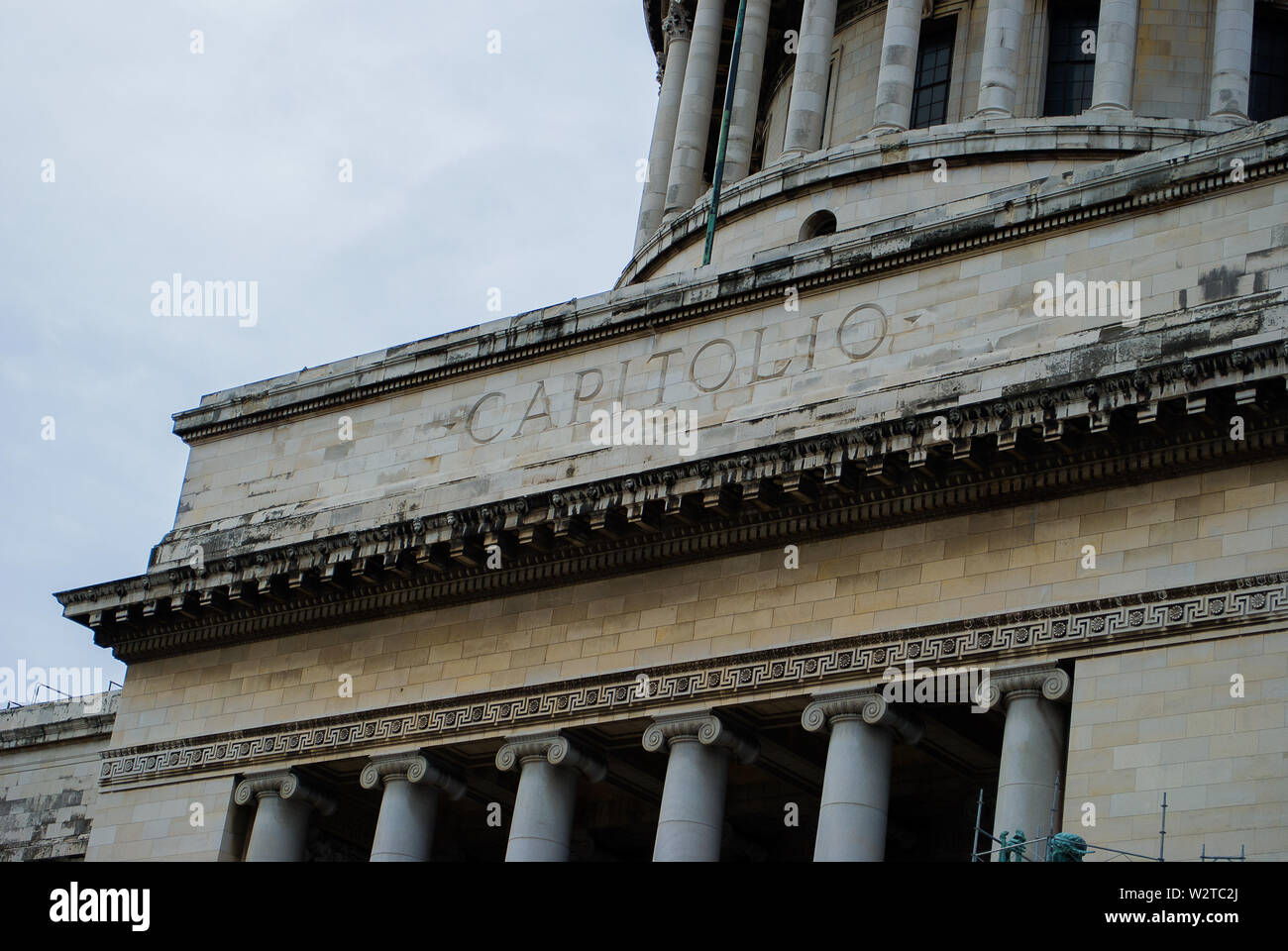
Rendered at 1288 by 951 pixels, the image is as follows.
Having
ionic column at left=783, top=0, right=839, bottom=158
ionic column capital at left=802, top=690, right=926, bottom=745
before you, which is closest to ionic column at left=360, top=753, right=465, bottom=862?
ionic column capital at left=802, top=690, right=926, bottom=745

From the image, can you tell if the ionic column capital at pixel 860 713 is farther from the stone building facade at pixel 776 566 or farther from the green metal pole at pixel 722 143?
the green metal pole at pixel 722 143

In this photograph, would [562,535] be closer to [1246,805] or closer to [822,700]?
[822,700]

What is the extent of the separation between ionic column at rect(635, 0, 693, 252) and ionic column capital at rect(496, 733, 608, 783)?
20.1 m

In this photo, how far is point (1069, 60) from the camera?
42.5 m

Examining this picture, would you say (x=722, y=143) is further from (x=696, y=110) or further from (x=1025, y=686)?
(x=1025, y=686)

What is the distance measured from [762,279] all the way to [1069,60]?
15.1 metres

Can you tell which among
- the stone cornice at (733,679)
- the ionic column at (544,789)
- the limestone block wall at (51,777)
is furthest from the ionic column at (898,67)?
the limestone block wall at (51,777)

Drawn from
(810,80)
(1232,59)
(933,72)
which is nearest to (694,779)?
(1232,59)

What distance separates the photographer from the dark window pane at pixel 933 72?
43.3 meters

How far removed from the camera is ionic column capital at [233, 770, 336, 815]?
101 feet

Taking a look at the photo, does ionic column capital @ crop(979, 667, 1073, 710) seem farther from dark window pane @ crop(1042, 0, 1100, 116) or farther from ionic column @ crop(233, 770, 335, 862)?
dark window pane @ crop(1042, 0, 1100, 116)
